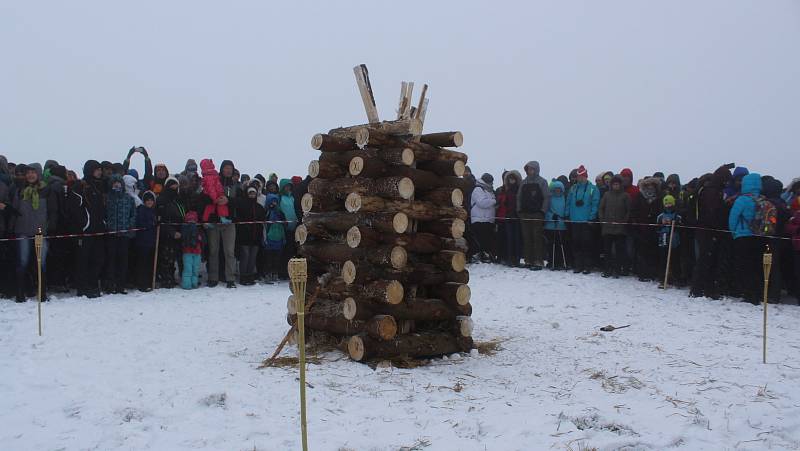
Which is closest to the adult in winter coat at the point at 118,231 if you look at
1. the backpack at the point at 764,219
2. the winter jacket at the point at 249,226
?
the winter jacket at the point at 249,226

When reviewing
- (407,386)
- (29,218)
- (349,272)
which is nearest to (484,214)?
(349,272)

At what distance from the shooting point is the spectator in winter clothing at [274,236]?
15.1 m

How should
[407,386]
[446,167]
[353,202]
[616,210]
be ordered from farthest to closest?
1. [616,210]
2. [446,167]
3. [353,202]
4. [407,386]

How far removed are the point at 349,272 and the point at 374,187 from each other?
1.19 m

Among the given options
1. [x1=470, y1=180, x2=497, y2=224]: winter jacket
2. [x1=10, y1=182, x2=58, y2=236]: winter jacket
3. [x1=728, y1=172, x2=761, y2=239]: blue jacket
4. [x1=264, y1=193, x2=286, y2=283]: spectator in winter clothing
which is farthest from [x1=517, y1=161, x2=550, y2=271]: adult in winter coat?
[x1=10, y1=182, x2=58, y2=236]: winter jacket

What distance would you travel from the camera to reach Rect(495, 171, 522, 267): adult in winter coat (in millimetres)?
17172

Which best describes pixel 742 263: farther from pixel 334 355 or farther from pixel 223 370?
pixel 223 370

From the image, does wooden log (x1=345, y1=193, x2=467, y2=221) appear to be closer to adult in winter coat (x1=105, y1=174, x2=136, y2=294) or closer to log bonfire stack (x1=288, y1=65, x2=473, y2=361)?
log bonfire stack (x1=288, y1=65, x2=473, y2=361)

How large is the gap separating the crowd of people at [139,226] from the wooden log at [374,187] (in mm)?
5958

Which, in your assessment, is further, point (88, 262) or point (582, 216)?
point (582, 216)

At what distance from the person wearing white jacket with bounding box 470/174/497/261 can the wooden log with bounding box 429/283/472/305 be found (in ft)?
27.7

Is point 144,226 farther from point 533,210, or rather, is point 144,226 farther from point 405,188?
point 533,210

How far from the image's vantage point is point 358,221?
8664mm

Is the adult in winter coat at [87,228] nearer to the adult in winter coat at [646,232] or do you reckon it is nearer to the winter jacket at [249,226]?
the winter jacket at [249,226]
